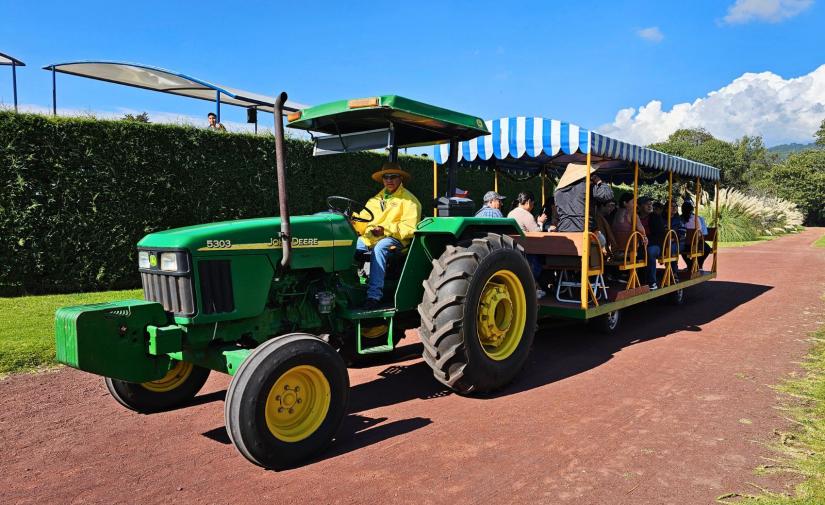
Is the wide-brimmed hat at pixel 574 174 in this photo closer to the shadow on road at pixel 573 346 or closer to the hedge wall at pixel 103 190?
the shadow on road at pixel 573 346

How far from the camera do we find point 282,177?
354 centimetres

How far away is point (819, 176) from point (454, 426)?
5088 centimetres

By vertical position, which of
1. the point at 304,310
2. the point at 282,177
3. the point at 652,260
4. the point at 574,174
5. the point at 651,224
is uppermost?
the point at 574,174

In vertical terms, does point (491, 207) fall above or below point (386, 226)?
above

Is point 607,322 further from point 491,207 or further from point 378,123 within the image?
point 378,123

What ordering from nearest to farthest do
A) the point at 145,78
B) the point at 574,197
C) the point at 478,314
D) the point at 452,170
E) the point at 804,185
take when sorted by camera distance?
the point at 478,314, the point at 452,170, the point at 574,197, the point at 145,78, the point at 804,185

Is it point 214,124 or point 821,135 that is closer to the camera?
point 214,124

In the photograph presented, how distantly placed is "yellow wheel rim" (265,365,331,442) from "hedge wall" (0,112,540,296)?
6335mm

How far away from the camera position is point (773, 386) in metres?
4.89

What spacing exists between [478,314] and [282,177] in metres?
2.02

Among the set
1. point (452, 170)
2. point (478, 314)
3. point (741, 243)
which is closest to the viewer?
point (478, 314)

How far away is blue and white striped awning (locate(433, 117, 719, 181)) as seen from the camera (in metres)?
6.27

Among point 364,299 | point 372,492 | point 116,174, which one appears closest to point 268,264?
point 364,299

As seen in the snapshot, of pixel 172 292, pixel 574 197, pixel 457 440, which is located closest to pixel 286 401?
pixel 172 292
